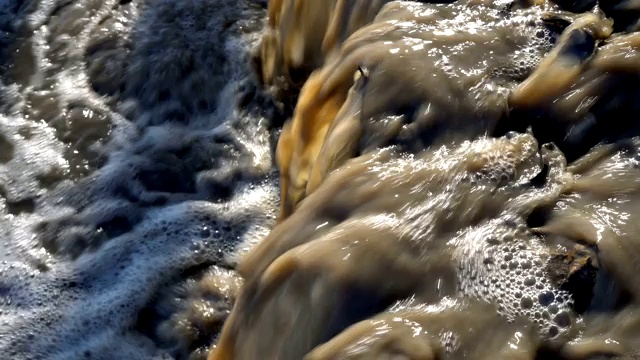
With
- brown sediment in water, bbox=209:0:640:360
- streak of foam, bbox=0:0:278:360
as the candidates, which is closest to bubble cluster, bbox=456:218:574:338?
brown sediment in water, bbox=209:0:640:360

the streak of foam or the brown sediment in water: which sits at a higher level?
the brown sediment in water

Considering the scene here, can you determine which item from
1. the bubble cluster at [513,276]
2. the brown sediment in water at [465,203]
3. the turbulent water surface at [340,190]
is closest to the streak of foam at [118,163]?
the turbulent water surface at [340,190]

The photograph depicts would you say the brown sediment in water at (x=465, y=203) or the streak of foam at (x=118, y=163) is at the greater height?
the brown sediment in water at (x=465, y=203)

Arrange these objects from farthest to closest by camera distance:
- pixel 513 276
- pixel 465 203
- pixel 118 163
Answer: pixel 118 163, pixel 465 203, pixel 513 276

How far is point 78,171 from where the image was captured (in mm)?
2844

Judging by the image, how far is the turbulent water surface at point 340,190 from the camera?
1.55 m

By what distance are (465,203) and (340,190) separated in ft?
1.04

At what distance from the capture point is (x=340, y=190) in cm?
181

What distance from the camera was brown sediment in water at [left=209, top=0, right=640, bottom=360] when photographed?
1.52 meters

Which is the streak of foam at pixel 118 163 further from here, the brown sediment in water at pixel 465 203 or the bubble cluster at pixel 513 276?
the bubble cluster at pixel 513 276

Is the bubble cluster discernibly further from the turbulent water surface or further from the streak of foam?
the streak of foam

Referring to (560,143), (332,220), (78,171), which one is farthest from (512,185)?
(78,171)

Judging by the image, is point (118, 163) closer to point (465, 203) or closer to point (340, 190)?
point (340, 190)

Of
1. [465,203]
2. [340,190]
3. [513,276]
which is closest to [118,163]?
[340,190]
